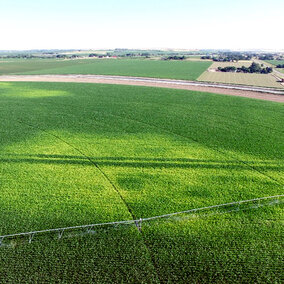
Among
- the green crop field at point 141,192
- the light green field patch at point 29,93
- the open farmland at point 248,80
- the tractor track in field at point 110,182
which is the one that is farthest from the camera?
the open farmland at point 248,80

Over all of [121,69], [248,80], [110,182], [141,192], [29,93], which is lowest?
[141,192]

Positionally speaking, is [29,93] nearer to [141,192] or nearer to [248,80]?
[141,192]

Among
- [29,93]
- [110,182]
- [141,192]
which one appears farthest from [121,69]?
[141,192]

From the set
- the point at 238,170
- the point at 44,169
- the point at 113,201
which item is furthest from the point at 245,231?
the point at 44,169

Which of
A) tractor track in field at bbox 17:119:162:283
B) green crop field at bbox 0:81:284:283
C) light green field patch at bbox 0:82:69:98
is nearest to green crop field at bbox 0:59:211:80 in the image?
light green field patch at bbox 0:82:69:98

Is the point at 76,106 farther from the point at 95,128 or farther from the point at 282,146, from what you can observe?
the point at 282,146

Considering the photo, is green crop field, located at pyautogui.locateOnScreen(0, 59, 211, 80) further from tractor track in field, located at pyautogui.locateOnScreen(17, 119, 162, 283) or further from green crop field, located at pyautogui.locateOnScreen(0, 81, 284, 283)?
tractor track in field, located at pyautogui.locateOnScreen(17, 119, 162, 283)

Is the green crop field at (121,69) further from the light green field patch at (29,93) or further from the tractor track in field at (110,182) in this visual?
the tractor track in field at (110,182)

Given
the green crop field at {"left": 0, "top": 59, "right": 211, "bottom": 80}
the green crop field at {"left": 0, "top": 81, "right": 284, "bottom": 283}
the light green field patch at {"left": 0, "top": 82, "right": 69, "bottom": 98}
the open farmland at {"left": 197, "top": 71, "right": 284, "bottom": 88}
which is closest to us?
the green crop field at {"left": 0, "top": 81, "right": 284, "bottom": 283}

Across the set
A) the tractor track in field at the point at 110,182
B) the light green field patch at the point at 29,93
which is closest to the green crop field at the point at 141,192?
the tractor track in field at the point at 110,182
